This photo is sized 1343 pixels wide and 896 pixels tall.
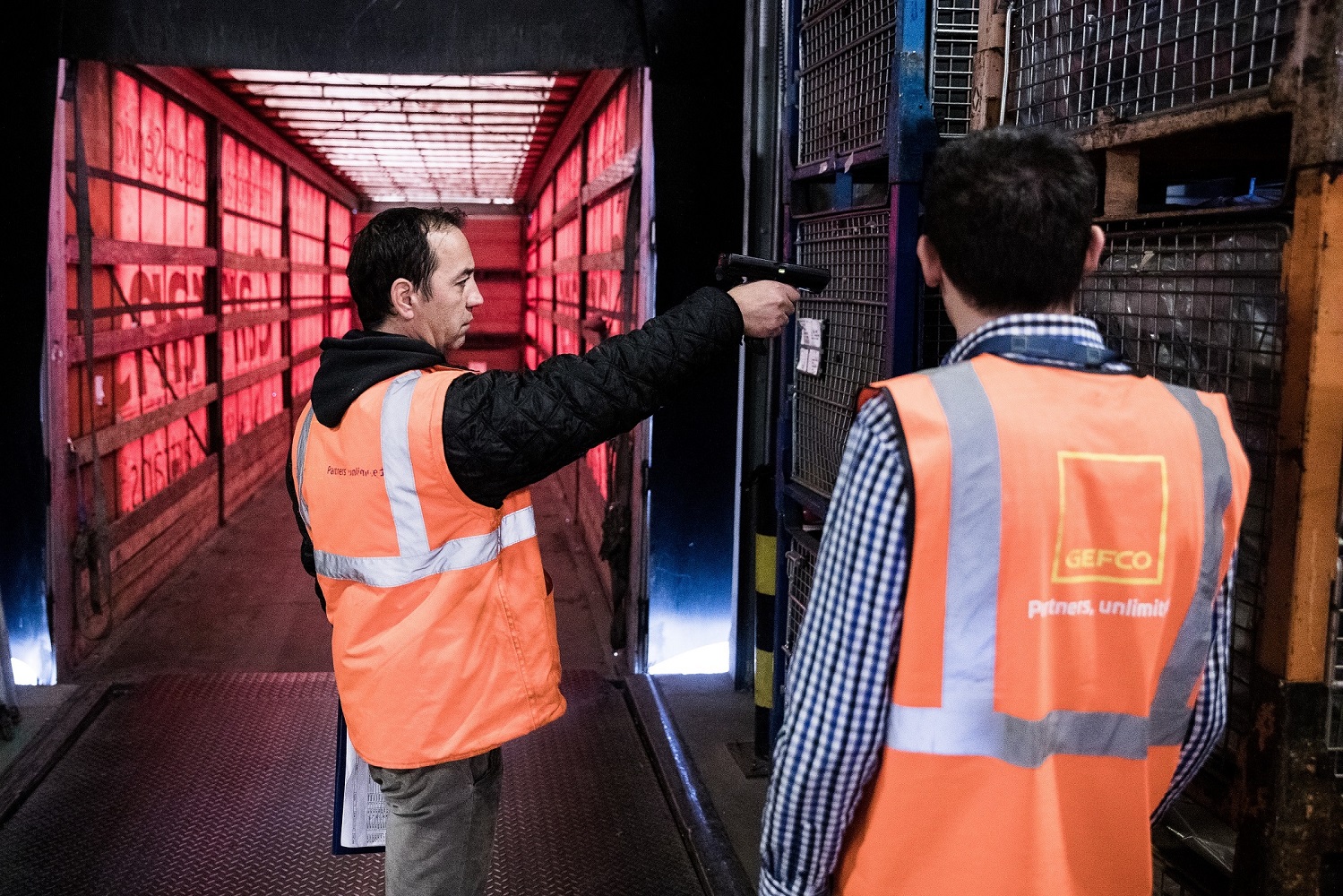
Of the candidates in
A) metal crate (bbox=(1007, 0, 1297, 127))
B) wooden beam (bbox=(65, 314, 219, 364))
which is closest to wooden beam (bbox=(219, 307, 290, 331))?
wooden beam (bbox=(65, 314, 219, 364))

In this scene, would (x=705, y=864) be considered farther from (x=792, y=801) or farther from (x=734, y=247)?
(x=734, y=247)

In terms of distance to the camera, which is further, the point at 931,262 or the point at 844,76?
the point at 844,76

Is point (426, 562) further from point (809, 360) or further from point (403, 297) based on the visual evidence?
point (809, 360)

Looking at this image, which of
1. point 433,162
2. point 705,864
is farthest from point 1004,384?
point 433,162

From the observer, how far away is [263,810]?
11.8 ft

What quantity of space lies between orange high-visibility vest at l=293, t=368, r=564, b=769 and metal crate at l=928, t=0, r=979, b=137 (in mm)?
1418

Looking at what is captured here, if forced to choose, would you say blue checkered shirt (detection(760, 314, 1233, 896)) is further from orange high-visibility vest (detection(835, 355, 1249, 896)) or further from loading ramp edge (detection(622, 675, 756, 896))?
loading ramp edge (detection(622, 675, 756, 896))

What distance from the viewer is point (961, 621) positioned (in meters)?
1.35

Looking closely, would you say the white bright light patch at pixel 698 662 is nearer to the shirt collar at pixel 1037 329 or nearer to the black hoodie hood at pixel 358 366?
the black hoodie hood at pixel 358 366

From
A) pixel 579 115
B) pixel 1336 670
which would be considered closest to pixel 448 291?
pixel 1336 670

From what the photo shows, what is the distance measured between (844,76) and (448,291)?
144cm

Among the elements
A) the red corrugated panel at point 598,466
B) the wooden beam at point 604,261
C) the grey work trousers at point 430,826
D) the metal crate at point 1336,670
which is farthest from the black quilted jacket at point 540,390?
the red corrugated panel at point 598,466

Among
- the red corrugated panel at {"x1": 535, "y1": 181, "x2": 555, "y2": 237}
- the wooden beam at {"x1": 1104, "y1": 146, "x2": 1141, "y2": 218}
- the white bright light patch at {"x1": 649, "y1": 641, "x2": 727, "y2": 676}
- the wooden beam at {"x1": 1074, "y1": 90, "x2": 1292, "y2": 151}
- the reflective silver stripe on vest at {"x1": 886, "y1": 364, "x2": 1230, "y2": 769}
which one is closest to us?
the reflective silver stripe on vest at {"x1": 886, "y1": 364, "x2": 1230, "y2": 769}

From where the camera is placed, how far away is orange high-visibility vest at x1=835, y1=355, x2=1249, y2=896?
4.34 feet
